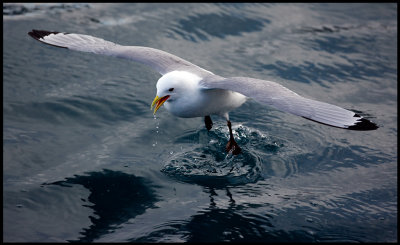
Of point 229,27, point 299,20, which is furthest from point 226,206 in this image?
point 299,20

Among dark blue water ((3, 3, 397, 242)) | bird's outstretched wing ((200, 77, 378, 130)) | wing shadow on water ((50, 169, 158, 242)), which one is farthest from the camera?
dark blue water ((3, 3, 397, 242))

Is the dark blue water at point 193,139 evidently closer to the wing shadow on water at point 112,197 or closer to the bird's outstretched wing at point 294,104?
the wing shadow on water at point 112,197

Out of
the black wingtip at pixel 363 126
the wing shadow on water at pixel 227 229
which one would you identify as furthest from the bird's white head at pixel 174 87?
the black wingtip at pixel 363 126

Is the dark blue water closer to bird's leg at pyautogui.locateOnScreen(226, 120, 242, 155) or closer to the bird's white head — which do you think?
bird's leg at pyautogui.locateOnScreen(226, 120, 242, 155)

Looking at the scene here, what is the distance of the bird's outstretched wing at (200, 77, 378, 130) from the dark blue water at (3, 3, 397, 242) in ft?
3.84

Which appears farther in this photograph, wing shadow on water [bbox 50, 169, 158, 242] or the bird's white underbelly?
the bird's white underbelly

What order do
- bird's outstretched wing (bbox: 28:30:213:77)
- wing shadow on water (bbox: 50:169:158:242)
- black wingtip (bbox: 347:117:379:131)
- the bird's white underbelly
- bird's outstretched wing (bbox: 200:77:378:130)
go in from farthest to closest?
bird's outstretched wing (bbox: 28:30:213:77)
the bird's white underbelly
wing shadow on water (bbox: 50:169:158:242)
bird's outstretched wing (bbox: 200:77:378:130)
black wingtip (bbox: 347:117:379:131)

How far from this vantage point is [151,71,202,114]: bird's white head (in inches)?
230

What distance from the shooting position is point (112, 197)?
577cm

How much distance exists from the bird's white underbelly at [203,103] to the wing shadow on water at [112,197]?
3.09 ft

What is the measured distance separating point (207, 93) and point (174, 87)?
0.48m

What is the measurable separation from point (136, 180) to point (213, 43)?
4.69 meters

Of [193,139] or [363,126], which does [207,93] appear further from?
[363,126]

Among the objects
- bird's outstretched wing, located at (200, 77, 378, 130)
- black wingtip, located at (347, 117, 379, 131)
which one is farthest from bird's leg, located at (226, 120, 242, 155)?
black wingtip, located at (347, 117, 379, 131)
